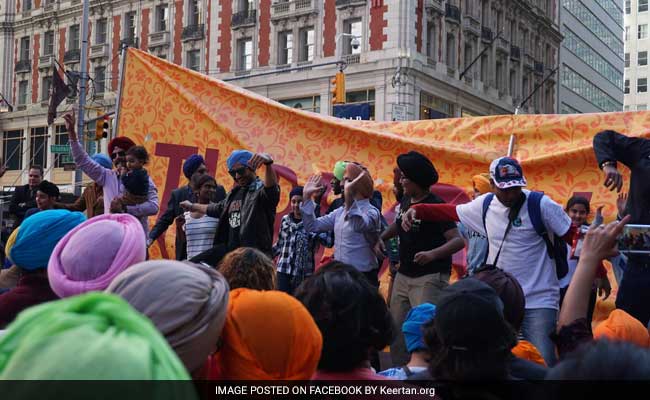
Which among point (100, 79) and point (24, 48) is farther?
point (24, 48)

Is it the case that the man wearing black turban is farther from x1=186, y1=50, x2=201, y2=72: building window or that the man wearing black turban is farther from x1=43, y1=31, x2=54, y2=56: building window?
x1=43, y1=31, x2=54, y2=56: building window

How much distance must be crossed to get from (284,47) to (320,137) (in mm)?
30096

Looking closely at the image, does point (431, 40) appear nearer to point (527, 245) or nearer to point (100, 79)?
point (100, 79)

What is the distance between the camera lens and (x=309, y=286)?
297 centimetres

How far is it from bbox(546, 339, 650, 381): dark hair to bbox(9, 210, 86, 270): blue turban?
2893 millimetres

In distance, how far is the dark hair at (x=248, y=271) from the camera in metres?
3.44

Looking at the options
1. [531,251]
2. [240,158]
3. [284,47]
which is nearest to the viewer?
[531,251]

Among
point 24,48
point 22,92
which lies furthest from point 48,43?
point 22,92

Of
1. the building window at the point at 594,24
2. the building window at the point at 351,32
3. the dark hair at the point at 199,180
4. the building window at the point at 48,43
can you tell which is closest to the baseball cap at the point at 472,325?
the dark hair at the point at 199,180

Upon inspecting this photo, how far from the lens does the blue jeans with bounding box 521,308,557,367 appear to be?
17.3 feet

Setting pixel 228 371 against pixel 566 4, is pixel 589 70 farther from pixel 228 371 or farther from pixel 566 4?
pixel 228 371

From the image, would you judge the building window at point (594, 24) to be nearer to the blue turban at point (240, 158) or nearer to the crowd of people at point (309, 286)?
the crowd of people at point (309, 286)

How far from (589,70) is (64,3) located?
4098 centimetres

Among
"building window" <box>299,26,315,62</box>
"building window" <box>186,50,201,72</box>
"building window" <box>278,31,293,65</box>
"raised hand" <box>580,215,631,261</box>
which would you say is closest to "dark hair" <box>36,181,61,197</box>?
"raised hand" <box>580,215,631,261</box>
